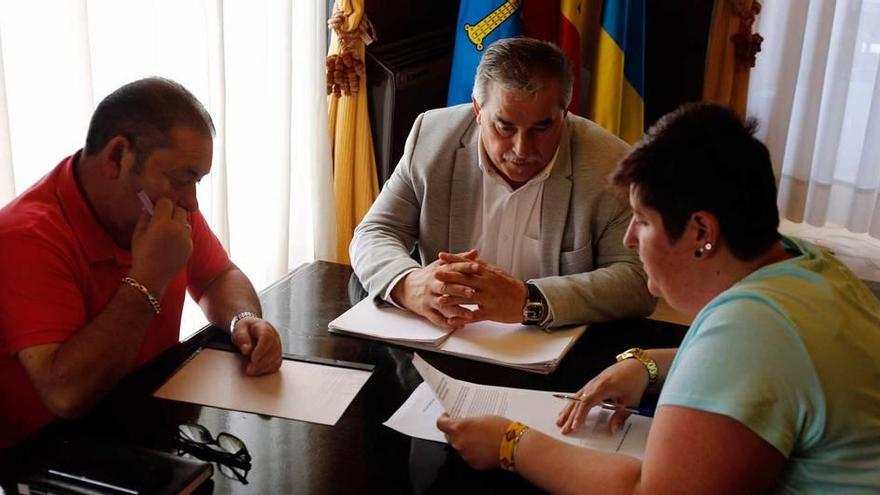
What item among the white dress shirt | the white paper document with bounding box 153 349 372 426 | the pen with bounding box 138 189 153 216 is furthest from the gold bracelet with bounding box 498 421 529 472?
the white dress shirt

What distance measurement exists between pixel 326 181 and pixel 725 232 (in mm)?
1998

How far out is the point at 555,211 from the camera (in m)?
1.79

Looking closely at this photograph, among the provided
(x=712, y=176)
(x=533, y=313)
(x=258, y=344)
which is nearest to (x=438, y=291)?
(x=533, y=313)

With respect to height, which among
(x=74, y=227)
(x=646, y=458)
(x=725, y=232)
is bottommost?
(x=646, y=458)

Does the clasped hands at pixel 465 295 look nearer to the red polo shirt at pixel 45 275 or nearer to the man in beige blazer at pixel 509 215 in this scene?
the man in beige blazer at pixel 509 215

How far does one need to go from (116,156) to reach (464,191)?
843 mm

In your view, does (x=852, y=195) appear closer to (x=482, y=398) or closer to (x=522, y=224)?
(x=522, y=224)

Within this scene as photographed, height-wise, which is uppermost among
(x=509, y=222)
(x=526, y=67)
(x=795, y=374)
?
(x=526, y=67)

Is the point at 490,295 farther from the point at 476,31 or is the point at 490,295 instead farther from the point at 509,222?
the point at 476,31

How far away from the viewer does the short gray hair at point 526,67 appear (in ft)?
5.50

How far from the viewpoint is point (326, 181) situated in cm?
279

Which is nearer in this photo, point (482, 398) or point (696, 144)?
point (696, 144)

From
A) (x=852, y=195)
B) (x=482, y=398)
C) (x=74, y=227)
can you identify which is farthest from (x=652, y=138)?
(x=852, y=195)

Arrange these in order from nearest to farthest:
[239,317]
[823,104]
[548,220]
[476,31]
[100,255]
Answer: [100,255] < [239,317] < [548,220] < [476,31] < [823,104]
